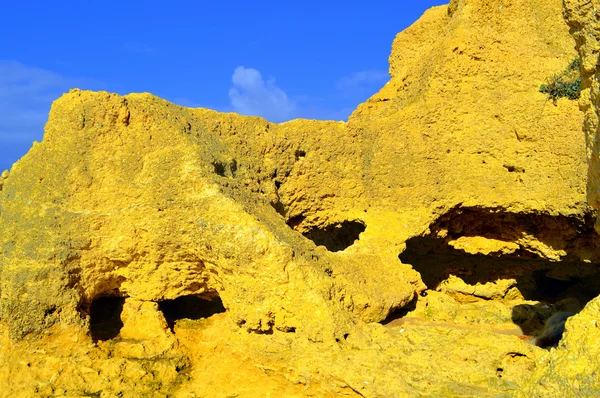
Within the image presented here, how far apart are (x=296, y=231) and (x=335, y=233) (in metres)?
1.88

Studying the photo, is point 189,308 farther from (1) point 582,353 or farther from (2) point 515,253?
(1) point 582,353

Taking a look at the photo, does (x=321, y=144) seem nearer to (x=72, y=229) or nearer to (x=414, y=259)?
(x=414, y=259)

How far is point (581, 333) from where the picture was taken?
11.1ft

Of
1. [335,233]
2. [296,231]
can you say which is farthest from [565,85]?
[296,231]

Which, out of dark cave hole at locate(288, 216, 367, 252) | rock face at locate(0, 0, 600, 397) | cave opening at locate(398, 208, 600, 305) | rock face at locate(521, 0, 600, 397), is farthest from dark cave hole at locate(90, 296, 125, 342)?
rock face at locate(521, 0, 600, 397)

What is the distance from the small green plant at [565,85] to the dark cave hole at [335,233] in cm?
299

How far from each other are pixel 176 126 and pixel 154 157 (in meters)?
0.45

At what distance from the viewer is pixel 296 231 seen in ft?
21.2

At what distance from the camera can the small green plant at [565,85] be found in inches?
281

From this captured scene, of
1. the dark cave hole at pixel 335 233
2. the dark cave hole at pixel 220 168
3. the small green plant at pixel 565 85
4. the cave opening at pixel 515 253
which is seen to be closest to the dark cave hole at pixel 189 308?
the dark cave hole at pixel 335 233

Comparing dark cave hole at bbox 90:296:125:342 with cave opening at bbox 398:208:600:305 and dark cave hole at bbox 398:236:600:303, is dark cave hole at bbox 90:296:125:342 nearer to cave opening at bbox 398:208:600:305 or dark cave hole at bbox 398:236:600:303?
cave opening at bbox 398:208:600:305

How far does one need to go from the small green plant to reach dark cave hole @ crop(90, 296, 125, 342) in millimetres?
5936

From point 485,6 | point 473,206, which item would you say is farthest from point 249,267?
point 485,6

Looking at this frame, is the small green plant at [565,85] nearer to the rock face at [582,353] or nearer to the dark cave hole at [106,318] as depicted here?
the rock face at [582,353]
